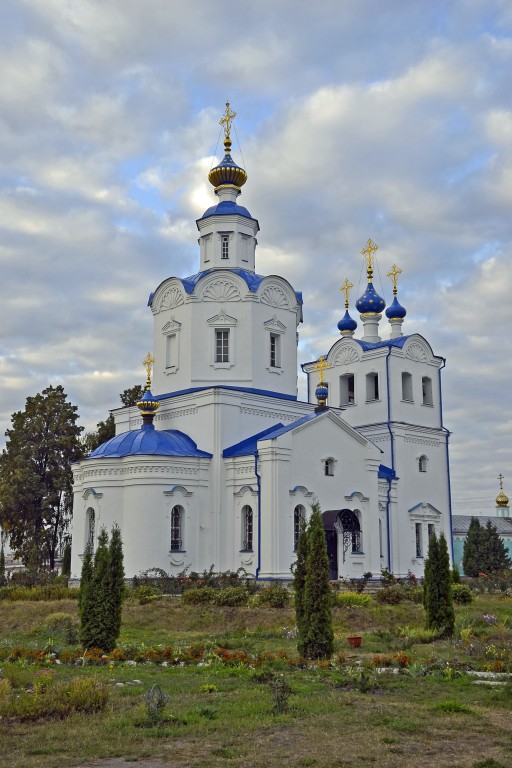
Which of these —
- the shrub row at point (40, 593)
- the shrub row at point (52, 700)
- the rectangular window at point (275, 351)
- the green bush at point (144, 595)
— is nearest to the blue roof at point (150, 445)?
the rectangular window at point (275, 351)

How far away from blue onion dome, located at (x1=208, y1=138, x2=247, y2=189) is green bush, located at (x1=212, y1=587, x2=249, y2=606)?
1435 cm

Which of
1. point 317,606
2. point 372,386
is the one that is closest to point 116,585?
point 317,606

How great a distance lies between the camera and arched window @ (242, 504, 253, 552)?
22.7 metres

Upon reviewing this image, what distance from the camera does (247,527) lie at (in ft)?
75.0

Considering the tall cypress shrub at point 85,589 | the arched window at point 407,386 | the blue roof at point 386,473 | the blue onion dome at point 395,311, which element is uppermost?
the blue onion dome at point 395,311

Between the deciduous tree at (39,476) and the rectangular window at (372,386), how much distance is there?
1145 centimetres

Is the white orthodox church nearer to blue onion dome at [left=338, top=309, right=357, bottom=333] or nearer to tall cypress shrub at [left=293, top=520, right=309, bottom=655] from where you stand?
blue onion dome at [left=338, top=309, right=357, bottom=333]

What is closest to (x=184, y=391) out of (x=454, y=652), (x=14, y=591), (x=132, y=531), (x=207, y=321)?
(x=207, y=321)

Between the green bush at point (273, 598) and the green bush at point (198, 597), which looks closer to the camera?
the green bush at point (273, 598)

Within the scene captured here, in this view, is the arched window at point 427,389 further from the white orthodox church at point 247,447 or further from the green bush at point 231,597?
the green bush at point 231,597

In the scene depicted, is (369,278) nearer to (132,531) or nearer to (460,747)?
(132,531)

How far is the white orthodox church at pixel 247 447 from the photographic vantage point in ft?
73.5

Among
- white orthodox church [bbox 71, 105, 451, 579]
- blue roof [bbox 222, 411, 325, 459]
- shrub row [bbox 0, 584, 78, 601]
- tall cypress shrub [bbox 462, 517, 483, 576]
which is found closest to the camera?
shrub row [bbox 0, 584, 78, 601]

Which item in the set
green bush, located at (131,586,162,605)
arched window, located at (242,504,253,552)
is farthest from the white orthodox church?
green bush, located at (131,586,162,605)
